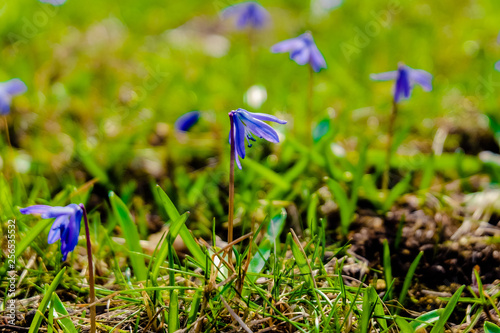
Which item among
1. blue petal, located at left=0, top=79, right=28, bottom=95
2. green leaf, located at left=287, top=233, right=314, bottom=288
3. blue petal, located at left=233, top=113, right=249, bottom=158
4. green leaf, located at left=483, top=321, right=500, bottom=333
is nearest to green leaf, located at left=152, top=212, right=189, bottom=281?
blue petal, located at left=233, top=113, right=249, bottom=158

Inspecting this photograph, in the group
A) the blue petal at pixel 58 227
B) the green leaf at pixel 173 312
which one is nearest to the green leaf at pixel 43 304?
the blue petal at pixel 58 227

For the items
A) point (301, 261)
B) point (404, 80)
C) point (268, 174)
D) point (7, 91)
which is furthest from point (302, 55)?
point (7, 91)

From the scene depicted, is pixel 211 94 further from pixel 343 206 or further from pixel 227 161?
pixel 343 206

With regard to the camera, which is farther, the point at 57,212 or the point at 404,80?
the point at 404,80

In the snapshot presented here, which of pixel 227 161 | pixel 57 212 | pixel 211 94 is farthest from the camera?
pixel 211 94

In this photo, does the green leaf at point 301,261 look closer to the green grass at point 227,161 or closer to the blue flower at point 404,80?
the green grass at point 227,161

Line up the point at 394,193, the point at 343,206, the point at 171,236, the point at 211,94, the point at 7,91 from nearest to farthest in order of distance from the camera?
the point at 171,236 < the point at 343,206 < the point at 394,193 < the point at 7,91 < the point at 211,94

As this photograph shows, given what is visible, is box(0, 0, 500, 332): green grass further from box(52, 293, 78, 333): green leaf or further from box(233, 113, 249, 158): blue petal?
box(233, 113, 249, 158): blue petal

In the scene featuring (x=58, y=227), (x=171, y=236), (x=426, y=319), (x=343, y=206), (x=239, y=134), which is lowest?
(x=426, y=319)

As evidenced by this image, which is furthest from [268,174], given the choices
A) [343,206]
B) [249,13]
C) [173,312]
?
[249,13]

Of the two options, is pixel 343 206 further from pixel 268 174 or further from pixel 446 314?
pixel 446 314

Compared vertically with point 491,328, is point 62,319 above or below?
above
